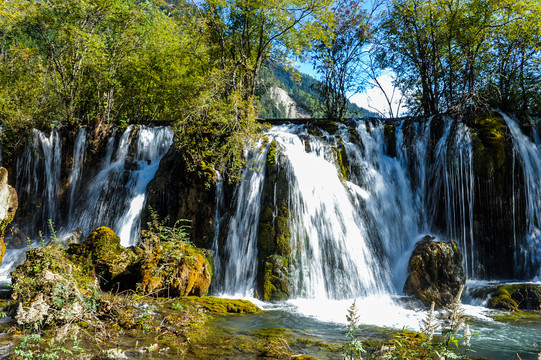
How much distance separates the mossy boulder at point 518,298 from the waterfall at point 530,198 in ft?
9.77

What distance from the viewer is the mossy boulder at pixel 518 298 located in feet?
29.6

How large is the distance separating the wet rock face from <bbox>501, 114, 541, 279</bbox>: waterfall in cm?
348

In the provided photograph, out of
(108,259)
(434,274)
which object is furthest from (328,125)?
(108,259)

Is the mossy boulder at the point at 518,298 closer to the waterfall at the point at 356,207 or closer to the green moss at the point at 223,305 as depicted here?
the waterfall at the point at 356,207

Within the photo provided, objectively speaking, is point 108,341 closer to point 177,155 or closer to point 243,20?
point 177,155

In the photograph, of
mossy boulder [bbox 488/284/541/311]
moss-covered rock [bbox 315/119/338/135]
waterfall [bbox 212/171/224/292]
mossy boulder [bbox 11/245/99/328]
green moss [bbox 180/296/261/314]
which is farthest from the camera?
moss-covered rock [bbox 315/119/338/135]

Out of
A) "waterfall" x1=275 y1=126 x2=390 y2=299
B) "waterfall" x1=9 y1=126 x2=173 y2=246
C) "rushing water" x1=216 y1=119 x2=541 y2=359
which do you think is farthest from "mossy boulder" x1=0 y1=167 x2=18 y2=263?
"waterfall" x1=275 y1=126 x2=390 y2=299

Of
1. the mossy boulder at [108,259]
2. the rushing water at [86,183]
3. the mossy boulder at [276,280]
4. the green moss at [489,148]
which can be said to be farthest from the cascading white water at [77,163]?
the green moss at [489,148]

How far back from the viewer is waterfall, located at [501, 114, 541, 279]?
11859mm

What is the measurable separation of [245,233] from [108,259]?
4.30 m

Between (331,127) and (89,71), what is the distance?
13.9 metres

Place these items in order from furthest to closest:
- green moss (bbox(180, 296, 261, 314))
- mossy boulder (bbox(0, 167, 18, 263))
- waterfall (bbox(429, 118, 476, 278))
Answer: waterfall (bbox(429, 118, 476, 278)), mossy boulder (bbox(0, 167, 18, 263)), green moss (bbox(180, 296, 261, 314))

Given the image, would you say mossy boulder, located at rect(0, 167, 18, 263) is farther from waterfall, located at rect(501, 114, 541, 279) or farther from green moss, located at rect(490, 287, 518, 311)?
waterfall, located at rect(501, 114, 541, 279)

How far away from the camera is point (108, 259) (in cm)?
808
